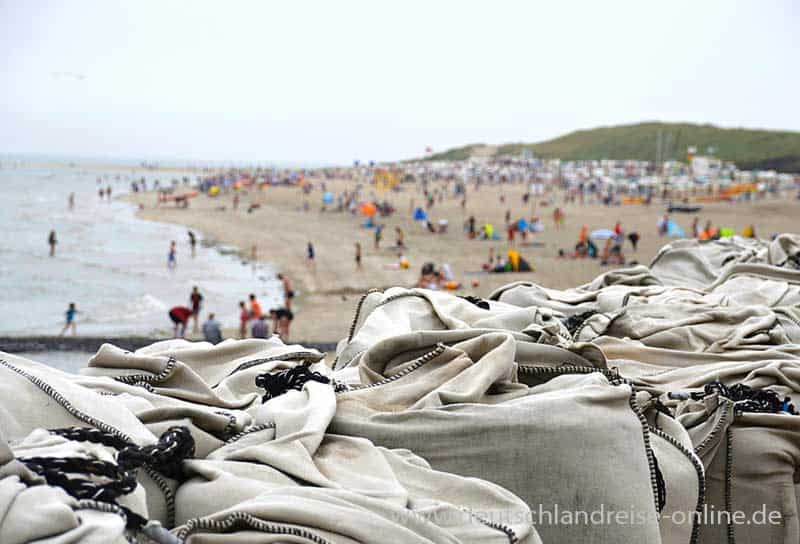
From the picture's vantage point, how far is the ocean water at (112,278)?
74.4 feet

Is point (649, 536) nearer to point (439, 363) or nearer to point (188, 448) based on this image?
point (439, 363)

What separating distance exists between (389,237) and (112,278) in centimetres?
1320

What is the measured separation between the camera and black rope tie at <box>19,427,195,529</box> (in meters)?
1.98

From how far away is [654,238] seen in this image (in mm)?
37375

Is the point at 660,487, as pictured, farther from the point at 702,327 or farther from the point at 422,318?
the point at 702,327

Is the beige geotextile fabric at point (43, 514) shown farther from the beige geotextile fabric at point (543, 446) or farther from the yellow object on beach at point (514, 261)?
the yellow object on beach at point (514, 261)

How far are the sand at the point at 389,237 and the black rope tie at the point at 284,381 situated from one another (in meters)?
14.2

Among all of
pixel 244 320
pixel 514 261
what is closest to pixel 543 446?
pixel 244 320

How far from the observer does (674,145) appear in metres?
120

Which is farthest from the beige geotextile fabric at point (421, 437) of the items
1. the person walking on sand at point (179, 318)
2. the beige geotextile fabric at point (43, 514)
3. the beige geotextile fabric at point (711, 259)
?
the person walking on sand at point (179, 318)

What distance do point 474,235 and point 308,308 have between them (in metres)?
16.6

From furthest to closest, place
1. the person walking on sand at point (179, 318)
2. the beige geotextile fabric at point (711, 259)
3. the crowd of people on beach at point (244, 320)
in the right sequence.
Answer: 1. the person walking on sand at point (179, 318)
2. the crowd of people on beach at point (244, 320)
3. the beige geotextile fabric at point (711, 259)

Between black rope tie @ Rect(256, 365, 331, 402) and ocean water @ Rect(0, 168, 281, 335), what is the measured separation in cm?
1729

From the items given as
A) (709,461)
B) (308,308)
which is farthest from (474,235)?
(709,461)
